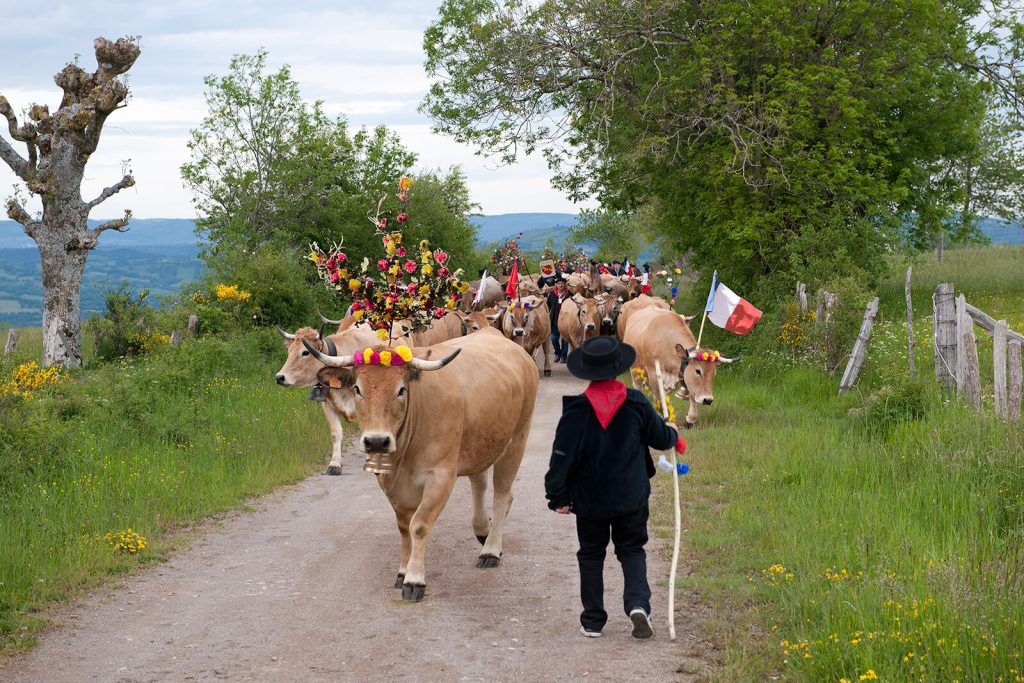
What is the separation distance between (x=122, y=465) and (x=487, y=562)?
15.9ft

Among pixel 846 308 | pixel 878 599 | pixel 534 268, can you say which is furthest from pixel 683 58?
pixel 534 268

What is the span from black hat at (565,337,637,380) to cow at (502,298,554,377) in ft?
45.7

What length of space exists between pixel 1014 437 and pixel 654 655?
181 inches

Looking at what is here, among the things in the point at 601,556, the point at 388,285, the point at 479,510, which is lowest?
the point at 479,510

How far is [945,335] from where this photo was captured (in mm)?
12516

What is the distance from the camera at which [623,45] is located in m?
24.5

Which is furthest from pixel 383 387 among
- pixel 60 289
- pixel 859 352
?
pixel 60 289

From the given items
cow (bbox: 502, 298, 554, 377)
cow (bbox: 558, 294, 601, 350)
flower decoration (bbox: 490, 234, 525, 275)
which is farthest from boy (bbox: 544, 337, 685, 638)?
flower decoration (bbox: 490, 234, 525, 275)

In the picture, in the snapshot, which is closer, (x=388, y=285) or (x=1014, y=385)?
(x=1014, y=385)

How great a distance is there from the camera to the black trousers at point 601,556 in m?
6.78

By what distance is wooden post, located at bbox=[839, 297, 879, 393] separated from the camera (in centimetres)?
1534

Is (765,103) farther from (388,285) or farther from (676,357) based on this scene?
(388,285)

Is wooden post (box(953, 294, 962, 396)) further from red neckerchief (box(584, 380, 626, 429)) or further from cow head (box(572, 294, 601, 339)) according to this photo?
cow head (box(572, 294, 601, 339))

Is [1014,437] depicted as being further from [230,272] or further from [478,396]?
[230,272]
